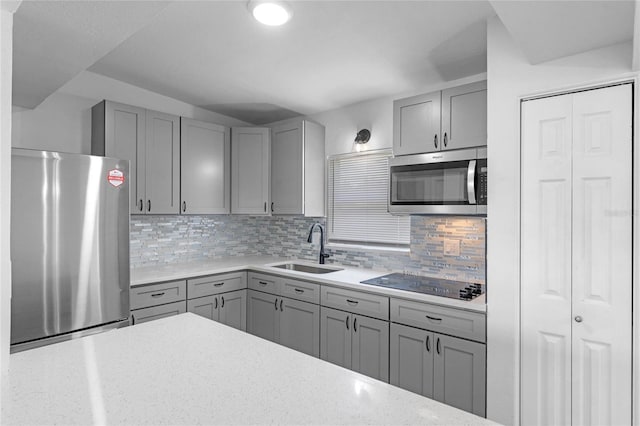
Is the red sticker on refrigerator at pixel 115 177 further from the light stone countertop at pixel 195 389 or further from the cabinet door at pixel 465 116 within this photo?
the cabinet door at pixel 465 116

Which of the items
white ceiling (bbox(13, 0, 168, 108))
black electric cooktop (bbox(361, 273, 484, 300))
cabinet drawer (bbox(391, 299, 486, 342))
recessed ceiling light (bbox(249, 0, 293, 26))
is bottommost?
cabinet drawer (bbox(391, 299, 486, 342))

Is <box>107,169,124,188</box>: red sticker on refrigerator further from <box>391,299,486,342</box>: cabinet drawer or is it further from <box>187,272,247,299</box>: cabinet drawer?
<box>391,299,486,342</box>: cabinet drawer

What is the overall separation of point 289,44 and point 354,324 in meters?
2.01

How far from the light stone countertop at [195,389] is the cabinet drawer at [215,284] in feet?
5.84

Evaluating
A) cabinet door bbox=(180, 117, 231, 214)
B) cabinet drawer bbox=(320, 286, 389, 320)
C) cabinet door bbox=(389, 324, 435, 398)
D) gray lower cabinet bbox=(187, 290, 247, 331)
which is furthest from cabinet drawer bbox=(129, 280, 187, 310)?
cabinet door bbox=(389, 324, 435, 398)

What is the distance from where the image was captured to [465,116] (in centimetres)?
236

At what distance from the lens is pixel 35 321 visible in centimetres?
205

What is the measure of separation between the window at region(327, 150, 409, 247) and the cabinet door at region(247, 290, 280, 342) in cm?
90

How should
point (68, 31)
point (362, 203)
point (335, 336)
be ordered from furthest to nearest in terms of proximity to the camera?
point (362, 203)
point (335, 336)
point (68, 31)

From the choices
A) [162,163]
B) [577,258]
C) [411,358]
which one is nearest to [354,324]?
[411,358]

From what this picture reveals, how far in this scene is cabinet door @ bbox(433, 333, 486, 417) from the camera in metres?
2.08

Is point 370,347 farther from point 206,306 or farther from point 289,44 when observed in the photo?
point 289,44

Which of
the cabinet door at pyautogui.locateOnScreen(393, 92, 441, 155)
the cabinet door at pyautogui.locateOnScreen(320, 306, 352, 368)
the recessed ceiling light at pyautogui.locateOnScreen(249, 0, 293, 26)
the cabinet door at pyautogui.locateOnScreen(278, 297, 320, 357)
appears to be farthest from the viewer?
the cabinet door at pyautogui.locateOnScreen(278, 297, 320, 357)

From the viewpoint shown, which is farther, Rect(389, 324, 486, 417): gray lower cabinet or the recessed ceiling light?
Rect(389, 324, 486, 417): gray lower cabinet
